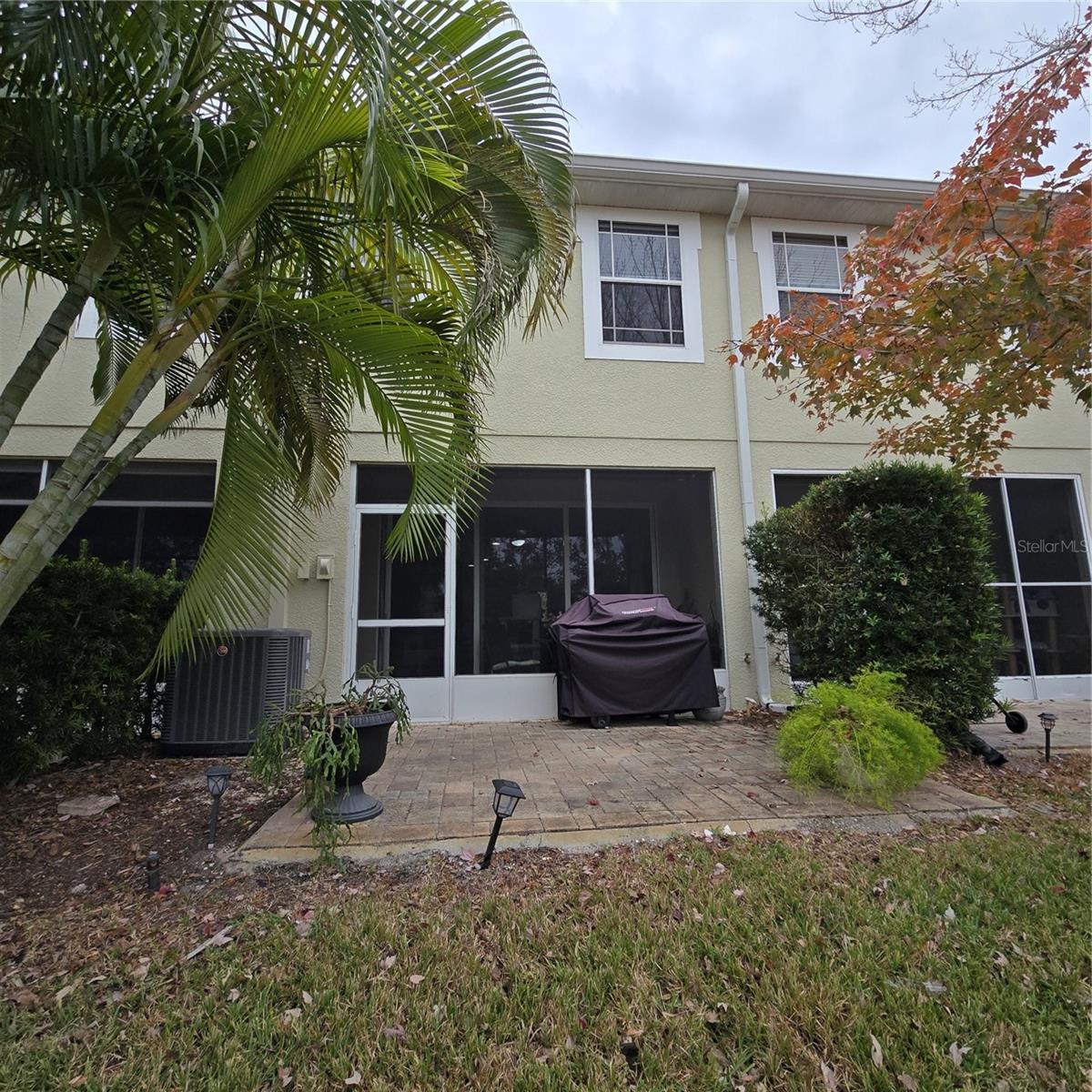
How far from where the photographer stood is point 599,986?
198cm

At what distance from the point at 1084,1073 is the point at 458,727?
518 centimetres

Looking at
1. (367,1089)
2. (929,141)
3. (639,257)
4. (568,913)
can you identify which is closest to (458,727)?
(568,913)

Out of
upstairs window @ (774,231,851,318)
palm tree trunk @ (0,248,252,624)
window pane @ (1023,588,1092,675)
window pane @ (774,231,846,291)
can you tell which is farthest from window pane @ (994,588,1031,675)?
palm tree trunk @ (0,248,252,624)

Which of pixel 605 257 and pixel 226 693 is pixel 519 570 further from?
pixel 605 257

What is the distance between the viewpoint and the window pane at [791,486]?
7.36m

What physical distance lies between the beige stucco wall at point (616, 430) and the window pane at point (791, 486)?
129 millimetres

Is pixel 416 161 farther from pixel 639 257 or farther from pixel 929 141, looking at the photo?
pixel 639 257

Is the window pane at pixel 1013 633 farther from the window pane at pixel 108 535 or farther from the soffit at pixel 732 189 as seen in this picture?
the window pane at pixel 108 535

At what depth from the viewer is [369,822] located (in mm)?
3307

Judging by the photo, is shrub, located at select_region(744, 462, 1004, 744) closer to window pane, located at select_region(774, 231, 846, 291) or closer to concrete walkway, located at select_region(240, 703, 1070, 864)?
concrete walkway, located at select_region(240, 703, 1070, 864)

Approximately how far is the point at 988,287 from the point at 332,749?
4307 mm

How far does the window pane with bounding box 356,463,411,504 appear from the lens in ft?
22.0

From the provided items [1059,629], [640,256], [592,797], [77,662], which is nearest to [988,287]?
[592,797]

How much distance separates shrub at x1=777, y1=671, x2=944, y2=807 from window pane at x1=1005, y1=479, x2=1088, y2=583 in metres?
5.37
